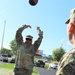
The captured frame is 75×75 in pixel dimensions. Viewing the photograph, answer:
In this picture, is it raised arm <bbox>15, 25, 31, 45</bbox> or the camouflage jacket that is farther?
raised arm <bbox>15, 25, 31, 45</bbox>

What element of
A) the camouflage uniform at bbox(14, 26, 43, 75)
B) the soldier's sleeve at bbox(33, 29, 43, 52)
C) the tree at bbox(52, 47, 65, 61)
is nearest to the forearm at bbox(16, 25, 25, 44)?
the camouflage uniform at bbox(14, 26, 43, 75)

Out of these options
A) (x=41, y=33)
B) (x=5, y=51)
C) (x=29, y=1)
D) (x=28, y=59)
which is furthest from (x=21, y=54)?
(x=5, y=51)

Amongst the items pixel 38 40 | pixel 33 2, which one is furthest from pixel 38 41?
pixel 33 2

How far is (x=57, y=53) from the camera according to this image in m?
112

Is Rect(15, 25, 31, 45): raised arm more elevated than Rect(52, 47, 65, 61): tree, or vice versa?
Rect(52, 47, 65, 61): tree

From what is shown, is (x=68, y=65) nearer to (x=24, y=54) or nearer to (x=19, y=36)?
(x=24, y=54)

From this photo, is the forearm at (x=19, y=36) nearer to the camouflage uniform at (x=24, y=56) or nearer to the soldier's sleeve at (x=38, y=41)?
the camouflage uniform at (x=24, y=56)

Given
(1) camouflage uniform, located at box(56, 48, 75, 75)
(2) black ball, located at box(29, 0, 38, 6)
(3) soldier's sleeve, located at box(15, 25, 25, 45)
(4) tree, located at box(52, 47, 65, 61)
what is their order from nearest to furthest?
(1) camouflage uniform, located at box(56, 48, 75, 75) < (2) black ball, located at box(29, 0, 38, 6) < (3) soldier's sleeve, located at box(15, 25, 25, 45) < (4) tree, located at box(52, 47, 65, 61)

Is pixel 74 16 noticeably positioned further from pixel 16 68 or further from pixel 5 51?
pixel 5 51

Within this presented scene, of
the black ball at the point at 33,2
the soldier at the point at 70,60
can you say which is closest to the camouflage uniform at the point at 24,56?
the black ball at the point at 33,2

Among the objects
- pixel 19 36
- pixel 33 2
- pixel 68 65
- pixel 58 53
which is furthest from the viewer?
pixel 58 53

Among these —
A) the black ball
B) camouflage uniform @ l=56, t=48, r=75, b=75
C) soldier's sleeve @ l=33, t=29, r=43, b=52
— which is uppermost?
the black ball

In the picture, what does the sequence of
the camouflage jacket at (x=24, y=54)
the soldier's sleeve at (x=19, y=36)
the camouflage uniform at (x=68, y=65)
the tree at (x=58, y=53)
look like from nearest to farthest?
the camouflage uniform at (x=68, y=65), the camouflage jacket at (x=24, y=54), the soldier's sleeve at (x=19, y=36), the tree at (x=58, y=53)

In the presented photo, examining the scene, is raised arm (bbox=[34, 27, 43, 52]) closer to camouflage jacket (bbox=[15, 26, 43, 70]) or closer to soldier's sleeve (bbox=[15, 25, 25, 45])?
camouflage jacket (bbox=[15, 26, 43, 70])
